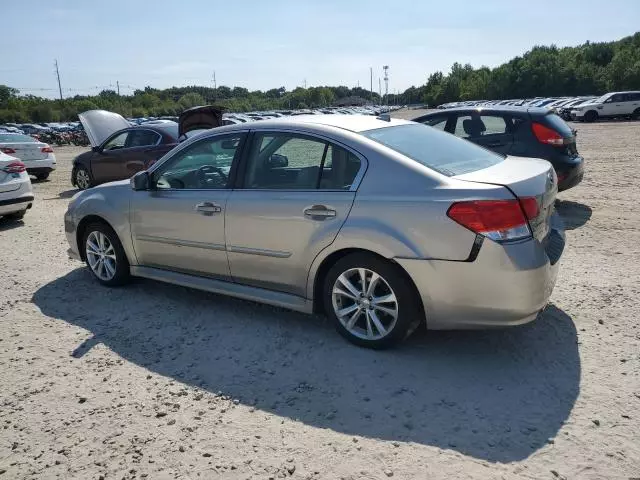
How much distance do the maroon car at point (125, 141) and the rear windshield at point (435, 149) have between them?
686cm

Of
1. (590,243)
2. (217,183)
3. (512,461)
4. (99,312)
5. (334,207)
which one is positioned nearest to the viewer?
(512,461)

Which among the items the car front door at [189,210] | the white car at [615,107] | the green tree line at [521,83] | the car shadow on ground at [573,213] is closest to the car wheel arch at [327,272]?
the car front door at [189,210]

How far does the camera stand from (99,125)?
41.0 ft

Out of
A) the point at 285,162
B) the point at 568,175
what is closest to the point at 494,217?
the point at 285,162

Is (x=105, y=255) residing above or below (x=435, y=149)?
below

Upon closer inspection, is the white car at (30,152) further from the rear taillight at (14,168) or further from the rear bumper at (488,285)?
the rear bumper at (488,285)

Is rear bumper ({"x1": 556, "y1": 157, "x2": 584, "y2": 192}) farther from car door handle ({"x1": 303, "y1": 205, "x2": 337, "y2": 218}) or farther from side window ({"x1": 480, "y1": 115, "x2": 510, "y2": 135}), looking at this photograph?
car door handle ({"x1": 303, "y1": 205, "x2": 337, "y2": 218})

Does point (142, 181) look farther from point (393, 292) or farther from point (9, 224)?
point (9, 224)

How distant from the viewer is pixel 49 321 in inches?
182

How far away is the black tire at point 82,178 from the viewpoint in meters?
12.4

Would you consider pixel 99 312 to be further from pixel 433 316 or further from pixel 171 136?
pixel 171 136

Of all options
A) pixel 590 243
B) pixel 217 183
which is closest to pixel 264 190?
pixel 217 183

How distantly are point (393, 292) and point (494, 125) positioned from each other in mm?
5160

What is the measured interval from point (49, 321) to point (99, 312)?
0.41 m
